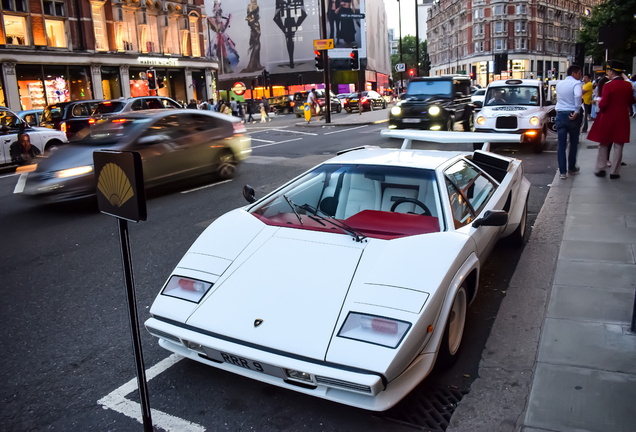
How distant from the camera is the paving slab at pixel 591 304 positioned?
4105 mm

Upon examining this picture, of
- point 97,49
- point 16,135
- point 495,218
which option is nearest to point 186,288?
point 495,218

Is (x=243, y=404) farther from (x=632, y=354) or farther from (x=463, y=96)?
(x=463, y=96)

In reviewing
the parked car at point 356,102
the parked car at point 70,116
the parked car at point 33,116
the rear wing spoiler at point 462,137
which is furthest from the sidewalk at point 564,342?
the parked car at point 356,102

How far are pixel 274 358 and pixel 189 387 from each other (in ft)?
2.65

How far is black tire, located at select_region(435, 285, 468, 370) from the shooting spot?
3.28 metres

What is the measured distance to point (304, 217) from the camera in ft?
13.1

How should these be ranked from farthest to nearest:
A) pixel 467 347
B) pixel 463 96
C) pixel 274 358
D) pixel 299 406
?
pixel 463 96
pixel 467 347
pixel 299 406
pixel 274 358

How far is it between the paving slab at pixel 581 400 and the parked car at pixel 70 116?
688 inches

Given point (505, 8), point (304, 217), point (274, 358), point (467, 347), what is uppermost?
point (505, 8)

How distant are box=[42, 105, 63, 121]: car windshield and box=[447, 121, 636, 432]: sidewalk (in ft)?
56.4

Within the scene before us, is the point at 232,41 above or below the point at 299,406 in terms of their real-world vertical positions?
above

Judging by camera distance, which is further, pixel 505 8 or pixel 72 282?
pixel 505 8

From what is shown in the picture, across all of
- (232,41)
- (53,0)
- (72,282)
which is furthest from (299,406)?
(232,41)

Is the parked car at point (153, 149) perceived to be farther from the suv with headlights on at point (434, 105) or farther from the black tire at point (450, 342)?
the suv with headlights on at point (434, 105)
